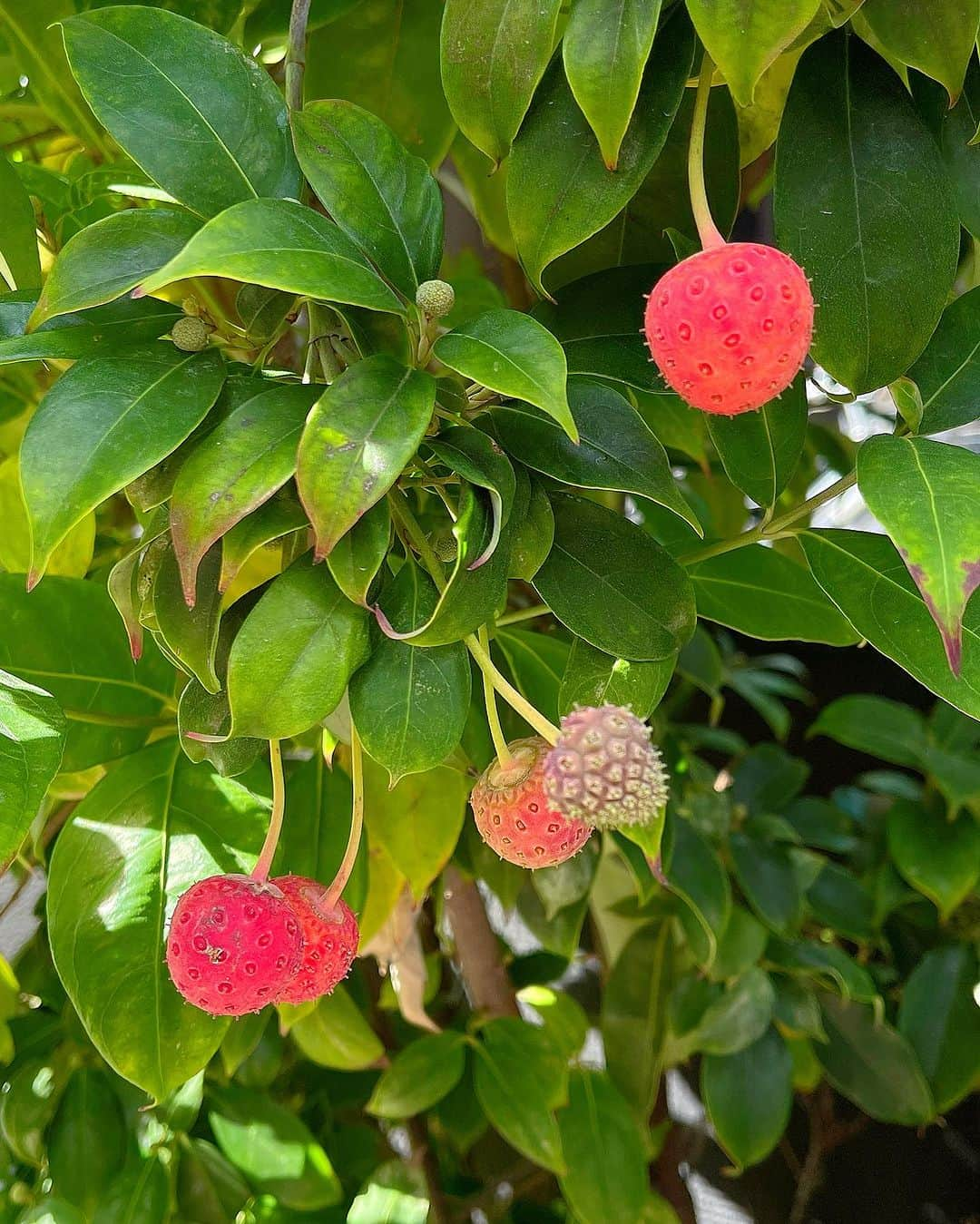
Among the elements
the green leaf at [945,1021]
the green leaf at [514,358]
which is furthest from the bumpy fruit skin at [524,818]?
the green leaf at [945,1021]

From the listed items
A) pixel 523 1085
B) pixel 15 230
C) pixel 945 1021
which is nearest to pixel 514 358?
pixel 15 230

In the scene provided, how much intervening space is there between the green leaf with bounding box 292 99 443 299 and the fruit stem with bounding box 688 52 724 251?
0.30 feet

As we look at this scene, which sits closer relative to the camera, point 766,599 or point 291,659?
point 291,659

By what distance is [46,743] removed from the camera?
1.32 feet

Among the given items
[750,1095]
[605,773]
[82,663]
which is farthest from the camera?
[750,1095]

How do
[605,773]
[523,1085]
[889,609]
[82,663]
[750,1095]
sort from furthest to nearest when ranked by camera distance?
[750,1095] < [523,1085] < [82,663] < [889,609] < [605,773]

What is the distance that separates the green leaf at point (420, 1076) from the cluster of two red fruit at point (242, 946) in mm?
423

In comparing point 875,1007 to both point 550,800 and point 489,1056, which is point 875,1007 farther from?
point 550,800

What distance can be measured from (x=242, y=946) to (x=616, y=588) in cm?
18

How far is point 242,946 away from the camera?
0.37 metres

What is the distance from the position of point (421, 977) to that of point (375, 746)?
0.43m

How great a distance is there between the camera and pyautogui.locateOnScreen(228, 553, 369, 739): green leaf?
336mm

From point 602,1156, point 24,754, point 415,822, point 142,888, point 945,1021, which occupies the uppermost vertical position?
point 24,754

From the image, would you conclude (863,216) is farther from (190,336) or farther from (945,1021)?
(945,1021)
